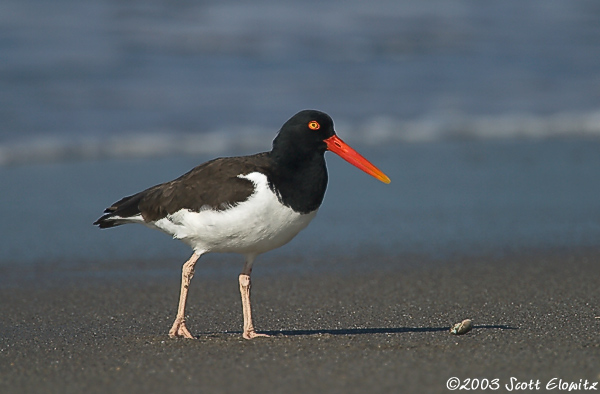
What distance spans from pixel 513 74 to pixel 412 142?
4.67m

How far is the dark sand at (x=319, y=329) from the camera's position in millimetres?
4324

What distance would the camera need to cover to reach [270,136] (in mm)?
12672

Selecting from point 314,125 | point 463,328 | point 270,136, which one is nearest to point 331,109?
point 270,136

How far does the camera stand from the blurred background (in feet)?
28.6

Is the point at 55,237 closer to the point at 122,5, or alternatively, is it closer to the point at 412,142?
the point at 412,142

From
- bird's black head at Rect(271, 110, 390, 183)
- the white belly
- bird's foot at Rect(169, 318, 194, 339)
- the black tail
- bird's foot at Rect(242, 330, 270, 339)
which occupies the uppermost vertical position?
bird's black head at Rect(271, 110, 390, 183)

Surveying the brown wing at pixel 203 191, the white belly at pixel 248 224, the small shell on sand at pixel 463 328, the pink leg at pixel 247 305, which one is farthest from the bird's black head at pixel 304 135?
the small shell on sand at pixel 463 328

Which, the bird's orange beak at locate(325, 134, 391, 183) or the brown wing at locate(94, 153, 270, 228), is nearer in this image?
the brown wing at locate(94, 153, 270, 228)

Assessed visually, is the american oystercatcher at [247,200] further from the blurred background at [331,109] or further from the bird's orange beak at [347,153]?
the blurred background at [331,109]

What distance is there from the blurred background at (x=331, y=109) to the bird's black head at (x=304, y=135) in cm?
269

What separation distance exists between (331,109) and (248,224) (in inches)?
361

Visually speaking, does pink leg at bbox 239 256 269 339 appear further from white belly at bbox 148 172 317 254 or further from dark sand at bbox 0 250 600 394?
white belly at bbox 148 172 317 254

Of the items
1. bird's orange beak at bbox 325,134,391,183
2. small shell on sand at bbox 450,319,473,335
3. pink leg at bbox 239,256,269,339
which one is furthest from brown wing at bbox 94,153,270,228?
small shell on sand at bbox 450,319,473,335

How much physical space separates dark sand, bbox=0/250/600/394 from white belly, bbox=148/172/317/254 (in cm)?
61
